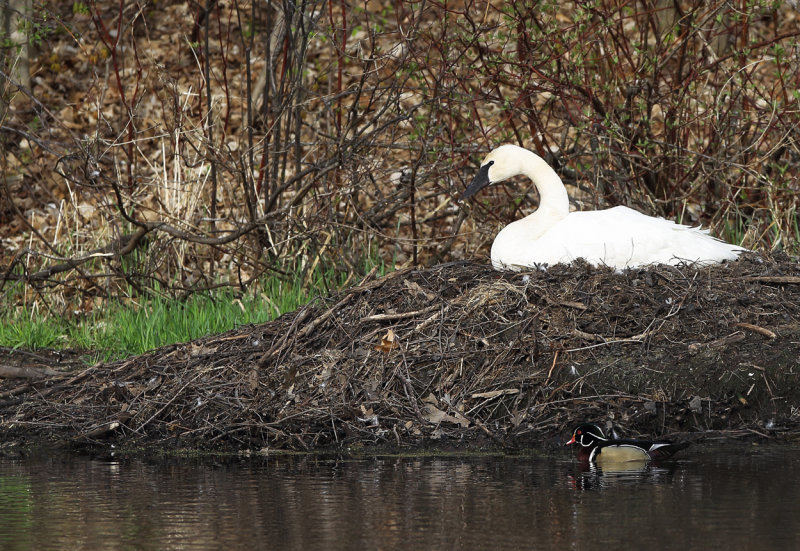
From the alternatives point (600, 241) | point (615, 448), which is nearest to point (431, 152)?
point (600, 241)

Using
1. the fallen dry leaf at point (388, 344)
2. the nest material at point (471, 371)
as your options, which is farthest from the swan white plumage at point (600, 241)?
the fallen dry leaf at point (388, 344)

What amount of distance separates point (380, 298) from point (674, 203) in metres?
4.13

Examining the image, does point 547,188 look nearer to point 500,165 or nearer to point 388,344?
point 500,165

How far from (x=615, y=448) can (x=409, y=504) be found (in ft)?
5.12

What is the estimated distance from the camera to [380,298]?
26.8 ft

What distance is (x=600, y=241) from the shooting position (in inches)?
315

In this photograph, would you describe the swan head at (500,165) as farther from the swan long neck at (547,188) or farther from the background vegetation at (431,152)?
the background vegetation at (431,152)

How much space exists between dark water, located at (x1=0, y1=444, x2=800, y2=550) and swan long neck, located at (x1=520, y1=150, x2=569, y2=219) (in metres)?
2.65

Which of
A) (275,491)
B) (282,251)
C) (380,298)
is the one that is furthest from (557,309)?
(282,251)

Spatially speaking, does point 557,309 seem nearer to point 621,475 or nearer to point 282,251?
point 621,475

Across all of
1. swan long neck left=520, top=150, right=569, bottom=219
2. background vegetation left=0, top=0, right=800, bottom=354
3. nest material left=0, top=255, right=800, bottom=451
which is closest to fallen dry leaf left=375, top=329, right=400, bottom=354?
nest material left=0, top=255, right=800, bottom=451

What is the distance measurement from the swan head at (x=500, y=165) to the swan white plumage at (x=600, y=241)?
38cm

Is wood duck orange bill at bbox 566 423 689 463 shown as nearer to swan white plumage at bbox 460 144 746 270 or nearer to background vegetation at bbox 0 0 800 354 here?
swan white plumage at bbox 460 144 746 270

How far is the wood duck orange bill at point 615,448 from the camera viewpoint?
20.2ft
